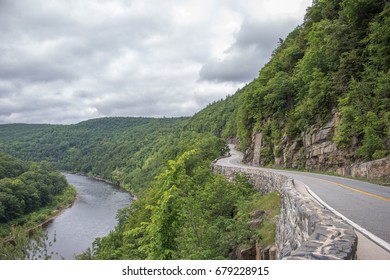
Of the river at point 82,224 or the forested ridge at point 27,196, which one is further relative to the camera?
the forested ridge at point 27,196

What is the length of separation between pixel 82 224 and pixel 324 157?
135ft

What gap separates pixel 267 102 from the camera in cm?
3372

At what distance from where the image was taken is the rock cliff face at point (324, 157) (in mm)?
15025

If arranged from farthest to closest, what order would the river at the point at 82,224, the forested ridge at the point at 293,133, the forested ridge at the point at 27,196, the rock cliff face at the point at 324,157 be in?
1. the forested ridge at the point at 27,196
2. the river at the point at 82,224
3. the rock cliff face at the point at 324,157
4. the forested ridge at the point at 293,133

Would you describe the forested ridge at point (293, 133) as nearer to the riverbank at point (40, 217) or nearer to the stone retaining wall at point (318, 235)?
the stone retaining wall at point (318, 235)

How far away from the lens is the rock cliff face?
49.3ft

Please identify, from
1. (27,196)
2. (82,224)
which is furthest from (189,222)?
(27,196)

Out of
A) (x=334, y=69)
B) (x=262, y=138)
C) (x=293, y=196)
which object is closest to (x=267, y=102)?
(x=262, y=138)

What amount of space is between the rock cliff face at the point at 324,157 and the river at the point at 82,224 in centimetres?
2228

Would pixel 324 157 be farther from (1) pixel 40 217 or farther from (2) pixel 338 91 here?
(1) pixel 40 217

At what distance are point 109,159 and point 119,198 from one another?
80617 mm

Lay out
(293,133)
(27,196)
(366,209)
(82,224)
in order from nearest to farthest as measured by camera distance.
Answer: (366,209)
(293,133)
(82,224)
(27,196)

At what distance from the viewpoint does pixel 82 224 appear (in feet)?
163

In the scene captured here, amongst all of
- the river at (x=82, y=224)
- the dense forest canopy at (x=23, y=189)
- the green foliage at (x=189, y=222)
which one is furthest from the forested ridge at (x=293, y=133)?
the dense forest canopy at (x=23, y=189)
